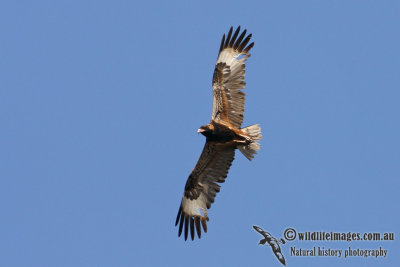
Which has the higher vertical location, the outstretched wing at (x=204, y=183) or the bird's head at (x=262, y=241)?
the outstretched wing at (x=204, y=183)

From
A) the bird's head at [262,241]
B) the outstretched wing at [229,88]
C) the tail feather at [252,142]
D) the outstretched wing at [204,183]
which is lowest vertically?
the bird's head at [262,241]

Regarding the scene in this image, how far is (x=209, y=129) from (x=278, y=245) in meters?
3.62

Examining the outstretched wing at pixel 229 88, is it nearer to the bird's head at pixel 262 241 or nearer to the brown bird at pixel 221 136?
the brown bird at pixel 221 136

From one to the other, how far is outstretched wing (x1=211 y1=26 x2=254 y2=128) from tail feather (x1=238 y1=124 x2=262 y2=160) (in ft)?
1.02

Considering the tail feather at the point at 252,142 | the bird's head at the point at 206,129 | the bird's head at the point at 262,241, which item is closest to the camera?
the bird's head at the point at 206,129

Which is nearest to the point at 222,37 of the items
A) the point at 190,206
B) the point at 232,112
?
the point at 232,112

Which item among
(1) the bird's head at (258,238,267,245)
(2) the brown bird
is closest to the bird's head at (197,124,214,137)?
(2) the brown bird

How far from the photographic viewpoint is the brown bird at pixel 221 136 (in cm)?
1628

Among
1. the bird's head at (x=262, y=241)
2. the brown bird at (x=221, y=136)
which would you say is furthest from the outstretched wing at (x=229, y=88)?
the bird's head at (x=262, y=241)

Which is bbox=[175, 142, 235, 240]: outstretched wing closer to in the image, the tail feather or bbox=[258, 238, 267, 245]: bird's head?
the tail feather

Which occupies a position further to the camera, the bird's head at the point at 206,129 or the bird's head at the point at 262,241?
the bird's head at the point at 262,241

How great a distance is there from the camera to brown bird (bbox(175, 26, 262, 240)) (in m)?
16.3

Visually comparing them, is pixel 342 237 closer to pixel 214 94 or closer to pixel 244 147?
pixel 244 147

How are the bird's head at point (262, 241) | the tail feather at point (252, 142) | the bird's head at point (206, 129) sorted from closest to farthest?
the bird's head at point (206, 129) < the tail feather at point (252, 142) < the bird's head at point (262, 241)
